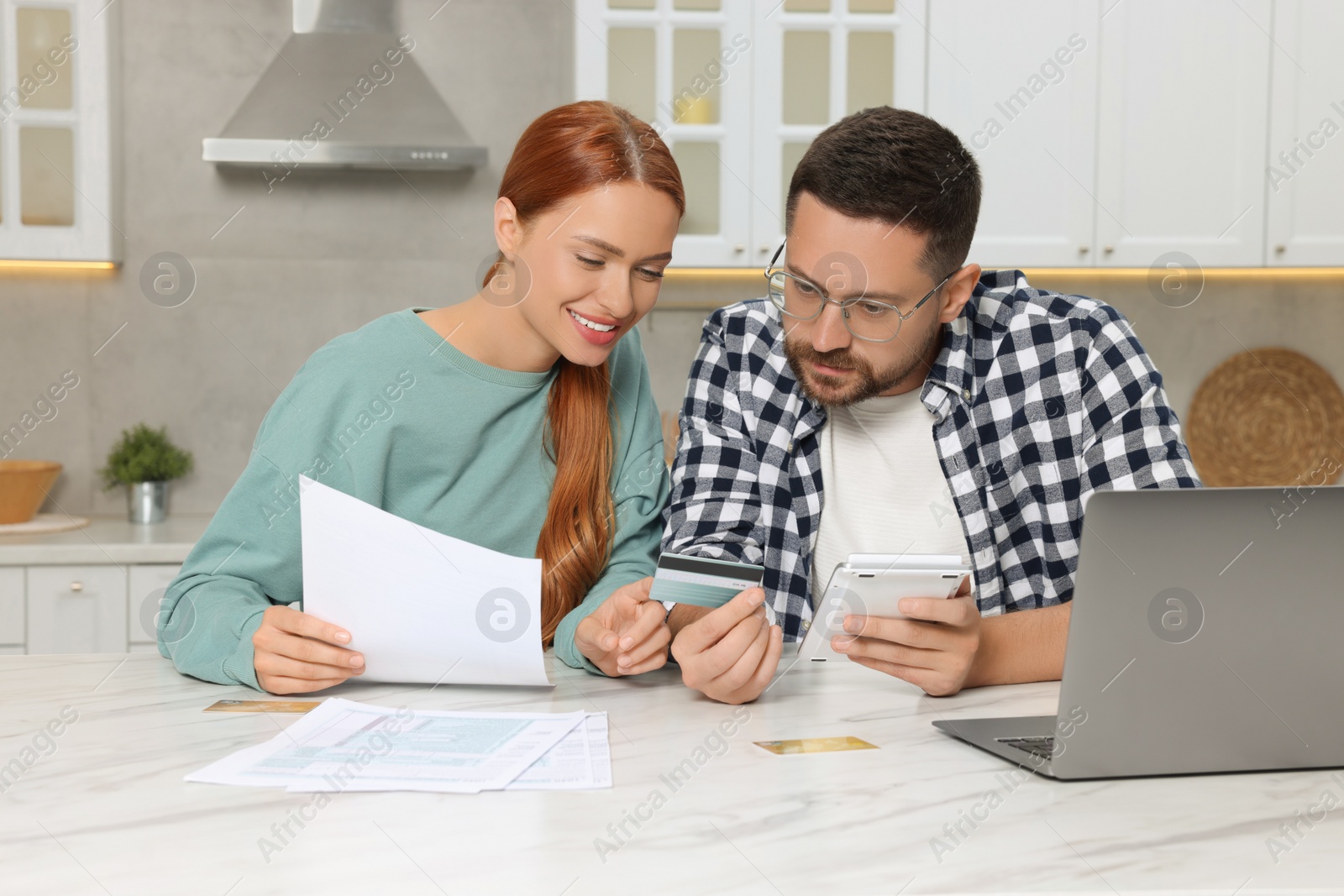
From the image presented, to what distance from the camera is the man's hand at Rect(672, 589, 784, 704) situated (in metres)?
1.05

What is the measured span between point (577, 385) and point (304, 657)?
22.8 inches

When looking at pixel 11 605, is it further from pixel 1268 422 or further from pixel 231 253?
pixel 1268 422

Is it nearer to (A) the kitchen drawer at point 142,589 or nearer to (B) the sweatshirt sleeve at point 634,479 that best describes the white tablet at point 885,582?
(B) the sweatshirt sleeve at point 634,479

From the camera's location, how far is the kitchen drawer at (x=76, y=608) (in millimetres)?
2521

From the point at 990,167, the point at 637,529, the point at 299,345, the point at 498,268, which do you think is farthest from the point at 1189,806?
the point at 299,345

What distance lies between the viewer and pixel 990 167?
9.20 ft

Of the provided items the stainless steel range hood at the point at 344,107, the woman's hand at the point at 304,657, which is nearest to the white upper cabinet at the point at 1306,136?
the stainless steel range hood at the point at 344,107

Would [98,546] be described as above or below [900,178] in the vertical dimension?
below

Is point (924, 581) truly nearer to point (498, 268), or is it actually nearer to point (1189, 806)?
point (1189, 806)

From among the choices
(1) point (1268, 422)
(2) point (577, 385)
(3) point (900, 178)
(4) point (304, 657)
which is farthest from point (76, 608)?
(1) point (1268, 422)

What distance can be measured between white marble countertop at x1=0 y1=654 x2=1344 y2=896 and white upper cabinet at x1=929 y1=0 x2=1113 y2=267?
2.14 metres

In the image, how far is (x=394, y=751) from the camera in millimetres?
875

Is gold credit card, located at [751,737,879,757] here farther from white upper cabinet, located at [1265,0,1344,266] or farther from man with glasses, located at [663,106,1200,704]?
white upper cabinet, located at [1265,0,1344,266]

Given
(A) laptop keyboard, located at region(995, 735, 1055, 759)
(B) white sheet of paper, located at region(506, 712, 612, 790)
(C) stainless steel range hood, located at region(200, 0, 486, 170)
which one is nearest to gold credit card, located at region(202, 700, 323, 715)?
(B) white sheet of paper, located at region(506, 712, 612, 790)
